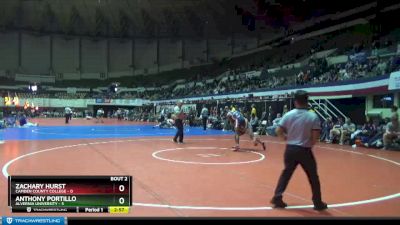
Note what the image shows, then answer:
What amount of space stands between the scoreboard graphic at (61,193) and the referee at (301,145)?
103 inches

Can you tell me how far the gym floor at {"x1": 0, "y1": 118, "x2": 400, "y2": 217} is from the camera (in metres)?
5.60

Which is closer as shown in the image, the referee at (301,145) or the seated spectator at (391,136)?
the referee at (301,145)

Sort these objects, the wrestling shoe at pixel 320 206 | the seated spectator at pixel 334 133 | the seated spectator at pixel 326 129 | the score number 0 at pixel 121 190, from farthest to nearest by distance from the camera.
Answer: the seated spectator at pixel 326 129 < the seated spectator at pixel 334 133 < the wrestling shoe at pixel 320 206 < the score number 0 at pixel 121 190

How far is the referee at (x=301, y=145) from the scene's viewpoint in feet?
18.7

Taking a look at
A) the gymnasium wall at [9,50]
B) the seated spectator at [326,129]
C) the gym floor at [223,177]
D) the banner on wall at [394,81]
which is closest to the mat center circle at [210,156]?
the gym floor at [223,177]

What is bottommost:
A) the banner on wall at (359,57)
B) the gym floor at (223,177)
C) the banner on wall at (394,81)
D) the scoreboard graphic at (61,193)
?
the gym floor at (223,177)

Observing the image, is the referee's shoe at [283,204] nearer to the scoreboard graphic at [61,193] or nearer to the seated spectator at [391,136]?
the scoreboard graphic at [61,193]

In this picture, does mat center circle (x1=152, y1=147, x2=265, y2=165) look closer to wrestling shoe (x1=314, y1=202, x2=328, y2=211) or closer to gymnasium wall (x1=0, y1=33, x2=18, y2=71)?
wrestling shoe (x1=314, y1=202, x2=328, y2=211)

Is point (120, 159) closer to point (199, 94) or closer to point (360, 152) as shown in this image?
point (360, 152)

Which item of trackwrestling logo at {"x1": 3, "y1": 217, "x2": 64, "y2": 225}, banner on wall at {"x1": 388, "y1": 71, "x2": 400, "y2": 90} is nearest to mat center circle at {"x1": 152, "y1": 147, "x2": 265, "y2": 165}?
trackwrestling logo at {"x1": 3, "y1": 217, "x2": 64, "y2": 225}

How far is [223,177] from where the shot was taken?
26.8ft

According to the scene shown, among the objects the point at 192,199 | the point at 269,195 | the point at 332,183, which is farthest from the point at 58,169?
the point at 332,183

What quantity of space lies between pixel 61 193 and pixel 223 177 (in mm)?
4427

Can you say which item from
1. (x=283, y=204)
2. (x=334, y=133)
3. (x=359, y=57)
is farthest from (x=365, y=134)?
(x=283, y=204)
